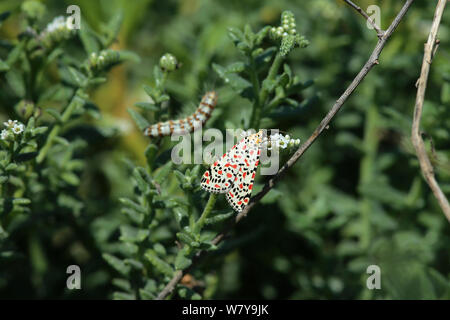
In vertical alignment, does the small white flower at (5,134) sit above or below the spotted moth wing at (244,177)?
above

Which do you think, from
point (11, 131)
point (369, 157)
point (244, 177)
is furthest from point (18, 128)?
point (369, 157)

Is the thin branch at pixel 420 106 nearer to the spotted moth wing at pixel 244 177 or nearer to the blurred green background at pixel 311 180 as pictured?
the blurred green background at pixel 311 180

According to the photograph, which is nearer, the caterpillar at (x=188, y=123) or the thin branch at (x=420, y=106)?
the thin branch at (x=420, y=106)

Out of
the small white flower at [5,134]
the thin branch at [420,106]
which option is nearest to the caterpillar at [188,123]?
the small white flower at [5,134]

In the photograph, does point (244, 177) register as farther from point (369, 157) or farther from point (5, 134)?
point (369, 157)

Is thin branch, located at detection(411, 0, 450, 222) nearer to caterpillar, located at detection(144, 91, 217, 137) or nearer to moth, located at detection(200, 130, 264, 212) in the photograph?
moth, located at detection(200, 130, 264, 212)

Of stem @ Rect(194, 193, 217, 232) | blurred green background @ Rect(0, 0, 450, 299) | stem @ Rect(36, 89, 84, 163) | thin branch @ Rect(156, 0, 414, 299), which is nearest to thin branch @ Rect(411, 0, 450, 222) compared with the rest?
thin branch @ Rect(156, 0, 414, 299)
